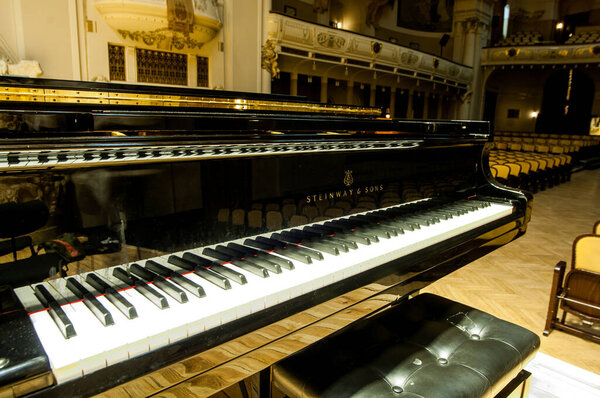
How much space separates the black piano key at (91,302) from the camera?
947 mm

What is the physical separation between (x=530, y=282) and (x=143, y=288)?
4.34 m

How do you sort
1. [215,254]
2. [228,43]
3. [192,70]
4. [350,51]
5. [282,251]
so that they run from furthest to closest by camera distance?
[350,51], [228,43], [192,70], [282,251], [215,254]

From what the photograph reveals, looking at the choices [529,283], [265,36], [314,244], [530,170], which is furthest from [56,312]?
[530,170]

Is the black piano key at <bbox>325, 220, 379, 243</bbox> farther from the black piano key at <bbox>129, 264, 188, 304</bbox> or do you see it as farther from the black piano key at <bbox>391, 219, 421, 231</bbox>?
the black piano key at <bbox>129, 264, 188, 304</bbox>

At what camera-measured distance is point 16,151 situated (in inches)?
38.9

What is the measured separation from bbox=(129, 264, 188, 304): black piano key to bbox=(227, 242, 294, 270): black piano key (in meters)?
0.32

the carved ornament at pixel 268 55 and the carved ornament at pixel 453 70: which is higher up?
the carved ornament at pixel 453 70

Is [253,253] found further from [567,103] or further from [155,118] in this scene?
[567,103]

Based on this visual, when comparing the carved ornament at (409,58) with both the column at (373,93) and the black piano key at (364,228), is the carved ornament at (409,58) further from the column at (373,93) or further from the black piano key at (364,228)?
the black piano key at (364,228)

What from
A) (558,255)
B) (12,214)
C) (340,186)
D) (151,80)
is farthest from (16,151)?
(151,80)

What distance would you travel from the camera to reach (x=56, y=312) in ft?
3.12

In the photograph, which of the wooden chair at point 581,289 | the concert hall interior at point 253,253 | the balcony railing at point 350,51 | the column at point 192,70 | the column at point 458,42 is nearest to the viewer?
the concert hall interior at point 253,253

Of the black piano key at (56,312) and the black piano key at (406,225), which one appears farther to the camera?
the black piano key at (406,225)

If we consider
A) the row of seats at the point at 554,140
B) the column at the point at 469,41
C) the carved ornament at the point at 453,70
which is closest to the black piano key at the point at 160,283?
the row of seats at the point at 554,140
